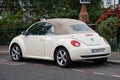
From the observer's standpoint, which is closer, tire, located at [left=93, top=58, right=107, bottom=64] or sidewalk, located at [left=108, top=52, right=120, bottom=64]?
tire, located at [left=93, top=58, right=107, bottom=64]

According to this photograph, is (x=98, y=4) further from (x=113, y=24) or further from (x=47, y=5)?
(x=113, y=24)

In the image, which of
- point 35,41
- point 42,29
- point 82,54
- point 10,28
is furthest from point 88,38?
point 10,28

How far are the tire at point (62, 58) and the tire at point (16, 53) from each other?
6.81 feet

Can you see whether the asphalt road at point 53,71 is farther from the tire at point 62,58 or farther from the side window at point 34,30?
the side window at point 34,30

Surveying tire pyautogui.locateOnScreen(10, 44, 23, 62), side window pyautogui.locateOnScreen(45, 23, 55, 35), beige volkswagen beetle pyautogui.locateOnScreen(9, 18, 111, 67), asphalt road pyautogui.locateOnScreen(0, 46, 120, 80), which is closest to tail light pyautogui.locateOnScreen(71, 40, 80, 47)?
beige volkswagen beetle pyautogui.locateOnScreen(9, 18, 111, 67)

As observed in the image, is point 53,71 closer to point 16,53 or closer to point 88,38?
point 88,38

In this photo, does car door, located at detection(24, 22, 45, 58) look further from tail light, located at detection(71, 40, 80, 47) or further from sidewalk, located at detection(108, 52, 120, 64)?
sidewalk, located at detection(108, 52, 120, 64)

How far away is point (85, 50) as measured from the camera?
12789mm

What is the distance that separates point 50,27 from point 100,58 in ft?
6.45

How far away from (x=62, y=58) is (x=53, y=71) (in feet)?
2.60

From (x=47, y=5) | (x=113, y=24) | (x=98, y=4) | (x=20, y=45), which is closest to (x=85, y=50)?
(x=20, y=45)

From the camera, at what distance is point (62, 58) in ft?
43.0

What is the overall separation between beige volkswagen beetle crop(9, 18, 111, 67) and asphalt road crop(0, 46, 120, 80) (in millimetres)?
312

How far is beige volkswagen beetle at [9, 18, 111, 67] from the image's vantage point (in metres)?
12.9
